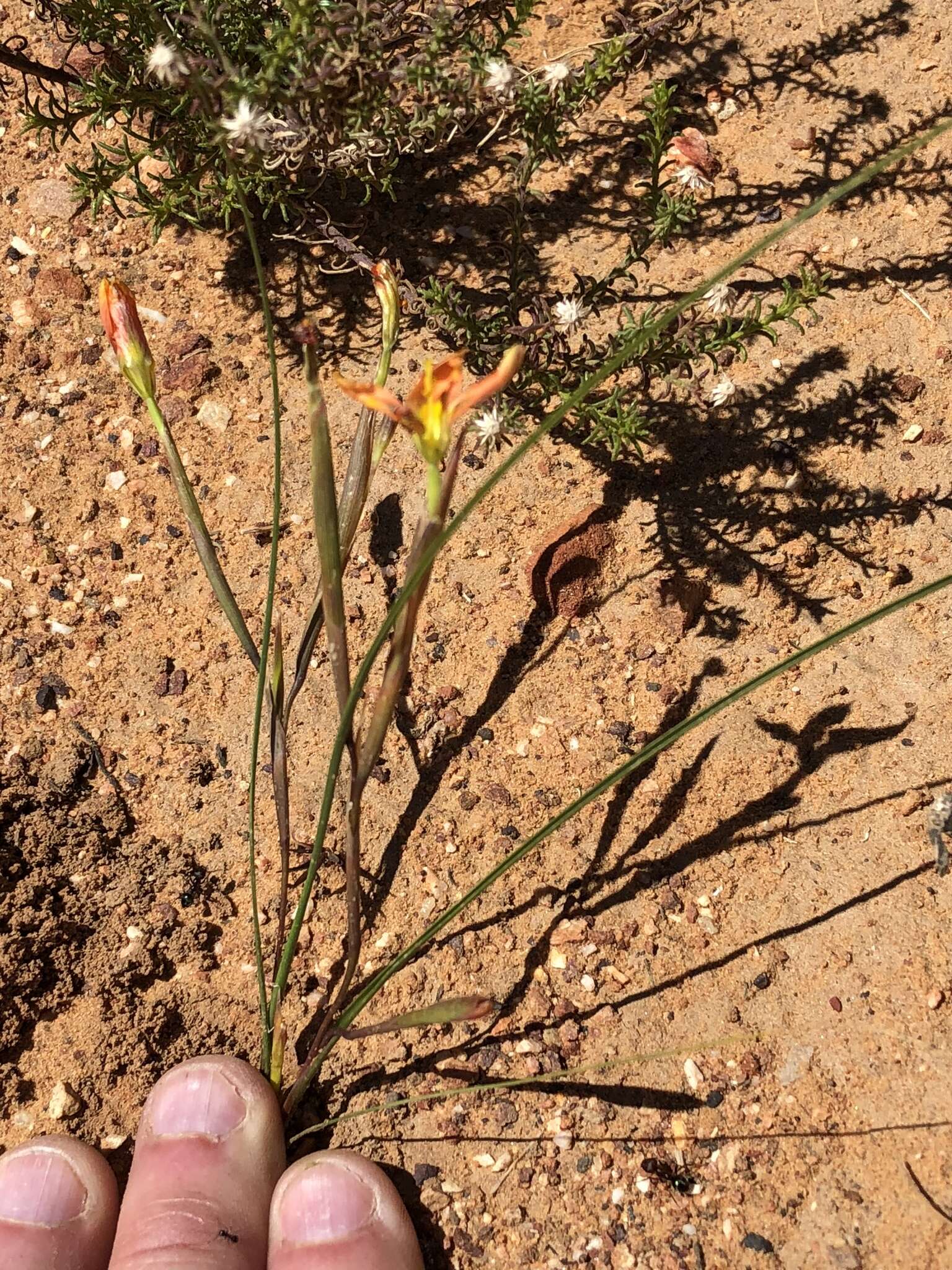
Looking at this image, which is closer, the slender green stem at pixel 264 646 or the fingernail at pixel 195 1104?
the slender green stem at pixel 264 646

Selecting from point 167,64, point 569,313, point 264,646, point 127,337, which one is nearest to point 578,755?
point 264,646

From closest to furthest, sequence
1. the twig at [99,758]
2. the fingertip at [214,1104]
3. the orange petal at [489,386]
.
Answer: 1. the orange petal at [489,386]
2. the fingertip at [214,1104]
3. the twig at [99,758]

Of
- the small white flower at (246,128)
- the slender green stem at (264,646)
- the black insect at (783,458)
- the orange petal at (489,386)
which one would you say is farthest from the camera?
the black insect at (783,458)

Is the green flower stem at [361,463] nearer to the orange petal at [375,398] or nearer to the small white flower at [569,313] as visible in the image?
the orange petal at [375,398]

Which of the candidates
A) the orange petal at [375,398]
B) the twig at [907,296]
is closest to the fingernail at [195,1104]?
the orange petal at [375,398]

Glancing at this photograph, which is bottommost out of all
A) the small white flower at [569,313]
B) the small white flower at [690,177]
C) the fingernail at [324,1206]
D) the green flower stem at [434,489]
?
the fingernail at [324,1206]

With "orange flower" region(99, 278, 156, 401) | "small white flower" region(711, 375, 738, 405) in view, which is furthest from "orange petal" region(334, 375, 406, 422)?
"small white flower" region(711, 375, 738, 405)

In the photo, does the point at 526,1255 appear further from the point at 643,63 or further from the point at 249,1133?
the point at 643,63

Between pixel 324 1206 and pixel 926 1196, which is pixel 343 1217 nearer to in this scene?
pixel 324 1206
